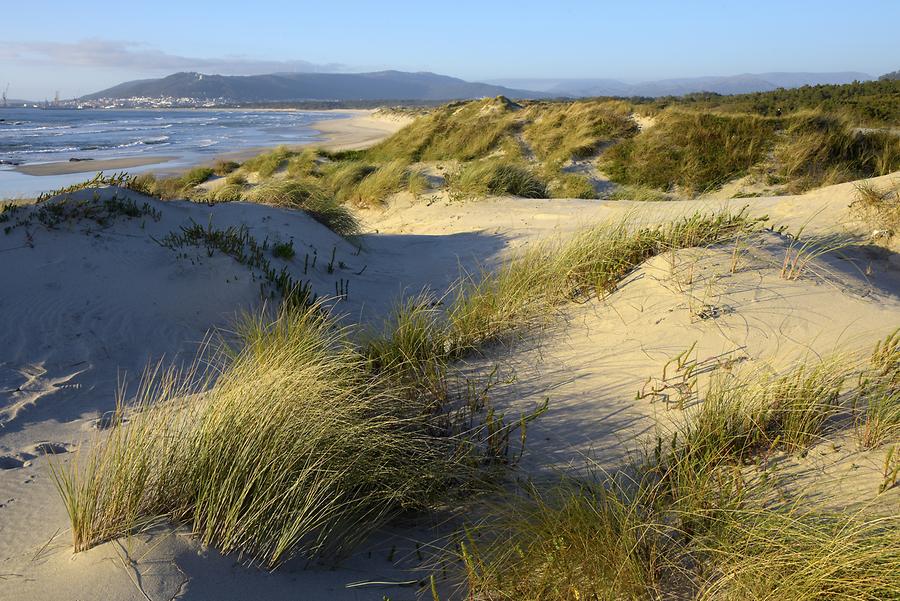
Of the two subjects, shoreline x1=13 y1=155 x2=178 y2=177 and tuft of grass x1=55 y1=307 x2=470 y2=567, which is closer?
tuft of grass x1=55 y1=307 x2=470 y2=567

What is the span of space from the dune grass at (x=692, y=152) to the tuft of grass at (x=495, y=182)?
3197mm

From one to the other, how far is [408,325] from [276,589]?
2.04m

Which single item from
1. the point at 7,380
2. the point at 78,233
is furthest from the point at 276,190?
the point at 7,380

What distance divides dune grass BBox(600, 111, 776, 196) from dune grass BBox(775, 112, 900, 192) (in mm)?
582

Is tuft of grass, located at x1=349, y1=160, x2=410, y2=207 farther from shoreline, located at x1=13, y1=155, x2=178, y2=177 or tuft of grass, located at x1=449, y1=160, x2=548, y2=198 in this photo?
shoreline, located at x1=13, y1=155, x2=178, y2=177

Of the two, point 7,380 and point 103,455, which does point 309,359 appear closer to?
point 103,455

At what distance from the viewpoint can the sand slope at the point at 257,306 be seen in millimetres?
2240

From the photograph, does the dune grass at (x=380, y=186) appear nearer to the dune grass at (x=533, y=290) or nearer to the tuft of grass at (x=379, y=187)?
the tuft of grass at (x=379, y=187)

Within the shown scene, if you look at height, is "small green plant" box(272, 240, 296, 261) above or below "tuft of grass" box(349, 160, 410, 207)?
below

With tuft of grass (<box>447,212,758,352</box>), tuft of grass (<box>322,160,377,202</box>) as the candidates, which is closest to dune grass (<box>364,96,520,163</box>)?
tuft of grass (<box>322,160,377,202</box>)

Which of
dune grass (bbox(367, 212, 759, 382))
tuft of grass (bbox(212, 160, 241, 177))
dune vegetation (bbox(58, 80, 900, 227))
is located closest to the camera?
dune grass (bbox(367, 212, 759, 382))

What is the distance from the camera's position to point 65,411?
12.9 ft

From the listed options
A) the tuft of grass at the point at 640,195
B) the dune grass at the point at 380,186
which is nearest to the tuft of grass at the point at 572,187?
the tuft of grass at the point at 640,195

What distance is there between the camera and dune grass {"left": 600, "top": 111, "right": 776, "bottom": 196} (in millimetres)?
13797
